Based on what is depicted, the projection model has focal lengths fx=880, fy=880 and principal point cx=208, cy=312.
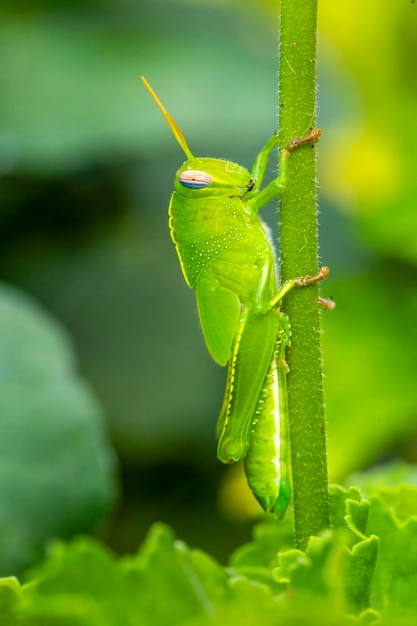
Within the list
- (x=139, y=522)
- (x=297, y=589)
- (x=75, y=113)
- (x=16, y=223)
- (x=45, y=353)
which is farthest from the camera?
(x=75, y=113)

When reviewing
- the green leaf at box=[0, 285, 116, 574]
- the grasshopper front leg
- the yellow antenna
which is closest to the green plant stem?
the grasshopper front leg

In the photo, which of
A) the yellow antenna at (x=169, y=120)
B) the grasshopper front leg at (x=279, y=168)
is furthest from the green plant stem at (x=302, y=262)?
the yellow antenna at (x=169, y=120)

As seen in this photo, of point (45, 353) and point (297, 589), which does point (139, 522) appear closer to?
point (45, 353)

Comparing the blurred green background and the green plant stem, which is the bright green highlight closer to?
the green plant stem

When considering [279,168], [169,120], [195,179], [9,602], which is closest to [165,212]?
[195,179]

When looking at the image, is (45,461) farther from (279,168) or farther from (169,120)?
(279,168)

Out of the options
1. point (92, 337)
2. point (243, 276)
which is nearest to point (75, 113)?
point (92, 337)

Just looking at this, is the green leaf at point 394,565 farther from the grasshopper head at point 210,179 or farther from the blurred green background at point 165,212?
the blurred green background at point 165,212
